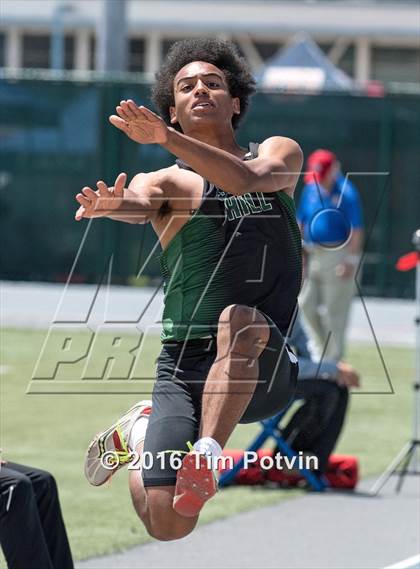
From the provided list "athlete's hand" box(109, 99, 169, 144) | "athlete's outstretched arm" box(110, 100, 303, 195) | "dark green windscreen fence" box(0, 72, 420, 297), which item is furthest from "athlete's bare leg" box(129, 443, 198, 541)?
"dark green windscreen fence" box(0, 72, 420, 297)

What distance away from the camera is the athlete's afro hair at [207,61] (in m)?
6.26

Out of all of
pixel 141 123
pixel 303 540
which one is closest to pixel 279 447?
pixel 303 540

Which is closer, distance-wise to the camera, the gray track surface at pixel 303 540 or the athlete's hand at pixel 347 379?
the gray track surface at pixel 303 540

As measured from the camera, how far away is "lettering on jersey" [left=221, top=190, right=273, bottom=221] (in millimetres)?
5996

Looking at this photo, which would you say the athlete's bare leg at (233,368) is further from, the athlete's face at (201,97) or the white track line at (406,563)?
the white track line at (406,563)

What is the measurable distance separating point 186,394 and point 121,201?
0.93 meters

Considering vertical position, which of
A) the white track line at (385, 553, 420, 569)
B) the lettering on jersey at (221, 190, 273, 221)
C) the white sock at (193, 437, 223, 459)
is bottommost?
the white track line at (385, 553, 420, 569)

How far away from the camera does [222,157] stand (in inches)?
215

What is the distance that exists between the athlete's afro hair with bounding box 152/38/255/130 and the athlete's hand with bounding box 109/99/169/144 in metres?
0.99

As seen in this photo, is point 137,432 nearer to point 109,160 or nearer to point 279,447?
point 279,447

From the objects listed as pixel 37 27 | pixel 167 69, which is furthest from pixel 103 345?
pixel 37 27

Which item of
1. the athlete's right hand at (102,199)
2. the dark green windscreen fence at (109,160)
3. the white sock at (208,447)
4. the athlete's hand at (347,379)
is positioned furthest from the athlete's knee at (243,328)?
the dark green windscreen fence at (109,160)

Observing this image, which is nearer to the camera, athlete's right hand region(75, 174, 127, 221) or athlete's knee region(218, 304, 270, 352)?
athlete's right hand region(75, 174, 127, 221)

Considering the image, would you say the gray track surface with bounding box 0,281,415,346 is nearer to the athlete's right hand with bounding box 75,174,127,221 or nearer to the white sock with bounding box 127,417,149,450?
the white sock with bounding box 127,417,149,450
